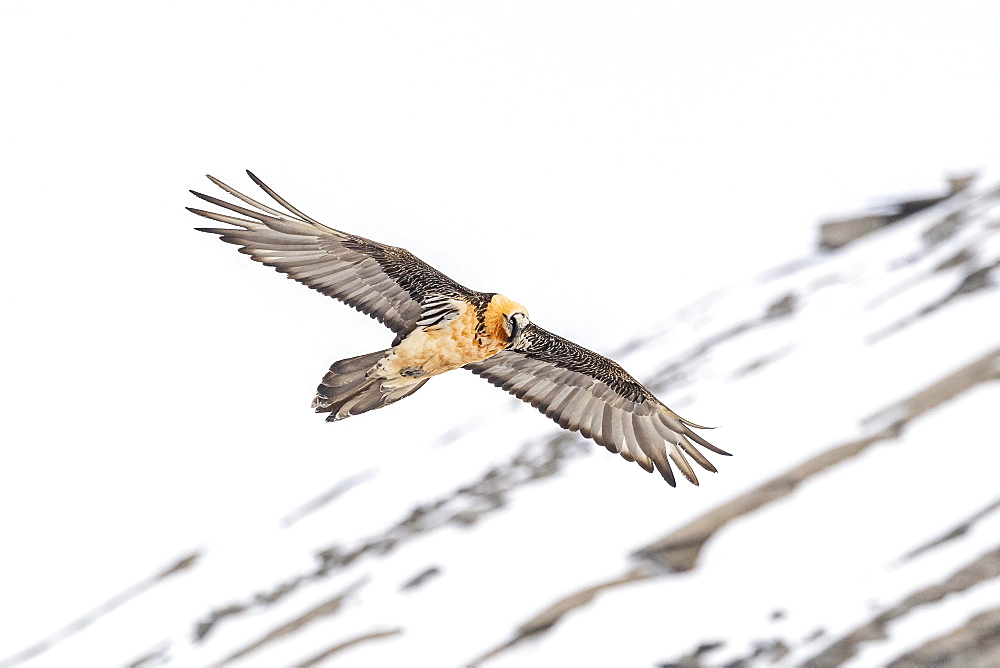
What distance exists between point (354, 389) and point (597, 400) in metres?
3.24

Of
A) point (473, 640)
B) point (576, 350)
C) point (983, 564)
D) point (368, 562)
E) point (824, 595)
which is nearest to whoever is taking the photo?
point (576, 350)

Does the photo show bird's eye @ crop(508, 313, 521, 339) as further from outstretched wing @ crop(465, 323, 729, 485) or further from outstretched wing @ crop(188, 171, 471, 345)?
outstretched wing @ crop(465, 323, 729, 485)

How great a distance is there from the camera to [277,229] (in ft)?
28.8

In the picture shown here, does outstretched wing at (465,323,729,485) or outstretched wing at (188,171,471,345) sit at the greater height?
outstretched wing at (188,171,471,345)

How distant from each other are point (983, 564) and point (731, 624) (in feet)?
13.9

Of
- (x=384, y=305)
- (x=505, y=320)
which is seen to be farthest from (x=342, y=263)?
(x=505, y=320)

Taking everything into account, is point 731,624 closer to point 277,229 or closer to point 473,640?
point 473,640

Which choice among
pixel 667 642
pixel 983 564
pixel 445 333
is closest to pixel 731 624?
pixel 667 642

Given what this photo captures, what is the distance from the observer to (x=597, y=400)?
10984mm

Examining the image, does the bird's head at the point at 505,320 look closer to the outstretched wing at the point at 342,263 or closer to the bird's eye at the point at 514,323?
the bird's eye at the point at 514,323

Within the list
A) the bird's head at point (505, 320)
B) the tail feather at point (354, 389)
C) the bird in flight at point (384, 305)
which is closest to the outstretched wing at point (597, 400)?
the bird in flight at point (384, 305)

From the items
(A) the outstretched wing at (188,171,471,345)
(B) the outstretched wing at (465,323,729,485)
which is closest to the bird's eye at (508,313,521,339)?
(A) the outstretched wing at (188,171,471,345)

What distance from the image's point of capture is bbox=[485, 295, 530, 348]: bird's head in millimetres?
8555

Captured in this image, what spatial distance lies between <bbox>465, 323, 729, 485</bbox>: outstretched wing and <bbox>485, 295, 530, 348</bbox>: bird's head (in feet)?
4.73
